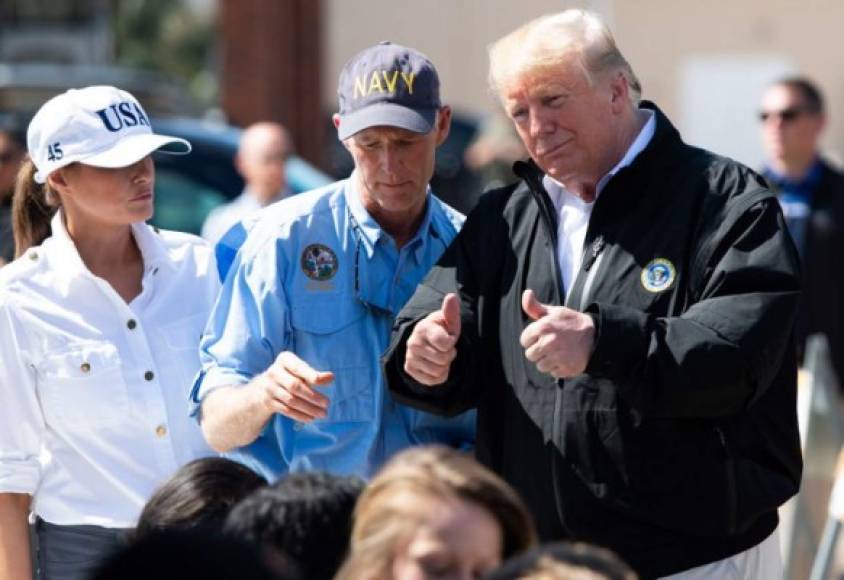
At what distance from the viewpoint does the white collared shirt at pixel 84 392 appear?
423cm

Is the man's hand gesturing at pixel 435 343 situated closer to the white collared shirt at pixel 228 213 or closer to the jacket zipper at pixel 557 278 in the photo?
the jacket zipper at pixel 557 278

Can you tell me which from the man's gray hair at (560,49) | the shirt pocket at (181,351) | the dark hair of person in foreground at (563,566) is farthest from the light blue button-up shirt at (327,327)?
the dark hair of person in foreground at (563,566)

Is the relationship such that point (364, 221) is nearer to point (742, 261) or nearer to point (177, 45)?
point (742, 261)

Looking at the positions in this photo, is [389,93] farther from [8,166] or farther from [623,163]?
[8,166]

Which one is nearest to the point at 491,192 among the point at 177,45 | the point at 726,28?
the point at 726,28

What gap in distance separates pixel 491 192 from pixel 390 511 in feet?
4.67

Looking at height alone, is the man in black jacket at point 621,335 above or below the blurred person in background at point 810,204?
above

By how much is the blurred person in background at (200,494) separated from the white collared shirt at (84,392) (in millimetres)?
777

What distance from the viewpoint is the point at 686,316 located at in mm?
3512

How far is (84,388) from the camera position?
4242 mm

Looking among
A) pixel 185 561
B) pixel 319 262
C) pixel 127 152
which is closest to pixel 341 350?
pixel 319 262

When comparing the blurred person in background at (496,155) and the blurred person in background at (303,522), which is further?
the blurred person in background at (496,155)

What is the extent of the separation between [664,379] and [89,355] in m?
1.52

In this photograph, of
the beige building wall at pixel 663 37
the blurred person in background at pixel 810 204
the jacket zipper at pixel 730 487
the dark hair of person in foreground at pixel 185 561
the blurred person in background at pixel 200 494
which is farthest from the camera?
the beige building wall at pixel 663 37
